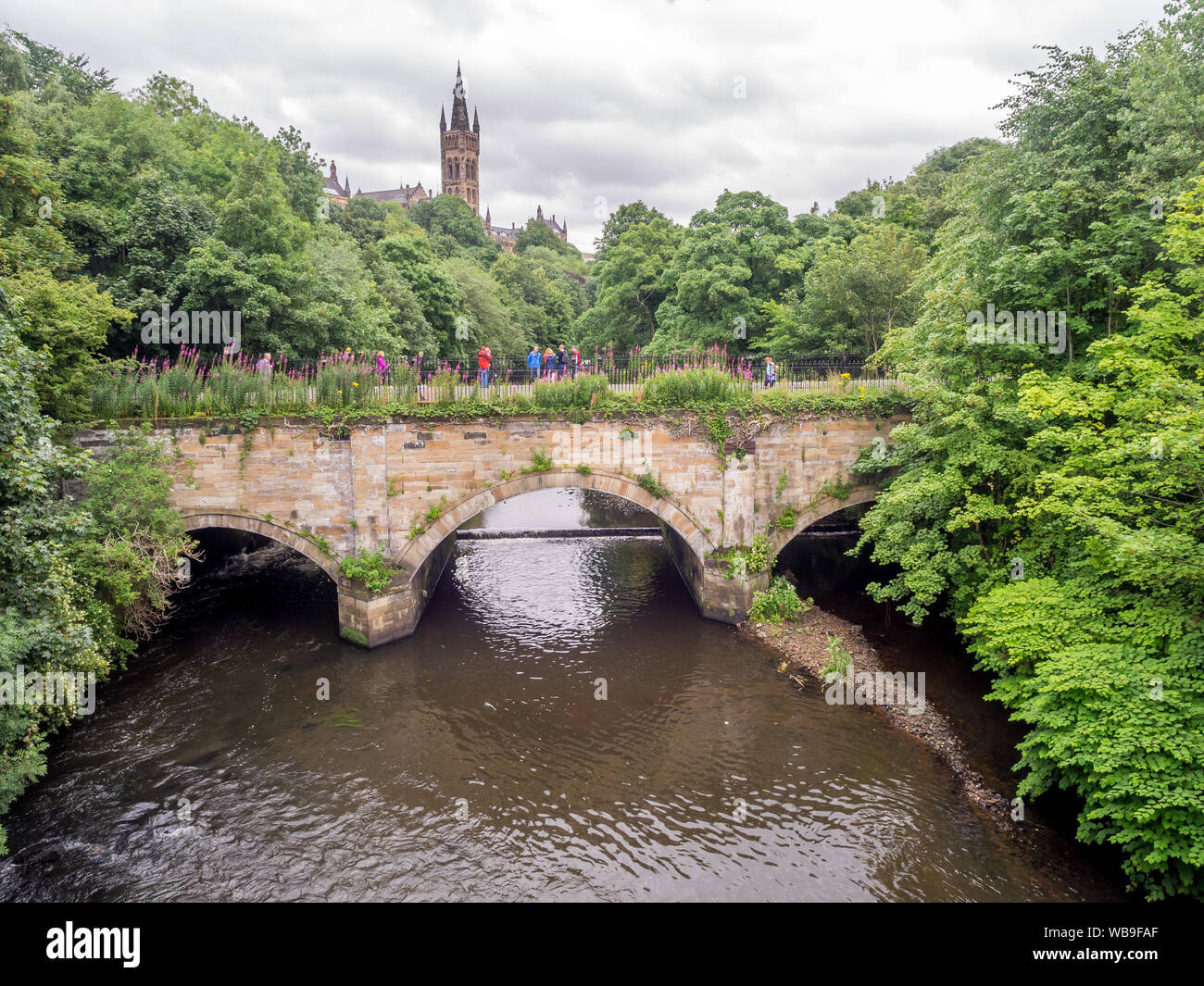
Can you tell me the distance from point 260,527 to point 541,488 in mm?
6628

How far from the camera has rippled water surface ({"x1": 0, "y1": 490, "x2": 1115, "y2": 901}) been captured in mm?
8492

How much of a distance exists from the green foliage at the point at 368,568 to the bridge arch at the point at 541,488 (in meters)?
0.46

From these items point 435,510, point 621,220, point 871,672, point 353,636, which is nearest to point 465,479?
point 435,510

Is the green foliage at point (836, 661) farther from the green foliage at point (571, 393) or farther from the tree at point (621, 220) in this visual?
the tree at point (621, 220)

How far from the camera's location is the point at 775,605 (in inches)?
639

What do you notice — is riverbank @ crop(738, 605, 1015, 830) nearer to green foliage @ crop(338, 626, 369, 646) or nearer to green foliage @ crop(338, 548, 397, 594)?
green foliage @ crop(338, 548, 397, 594)

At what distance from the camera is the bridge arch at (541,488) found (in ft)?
50.3

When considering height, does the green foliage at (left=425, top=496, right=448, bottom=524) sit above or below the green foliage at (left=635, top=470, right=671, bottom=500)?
below

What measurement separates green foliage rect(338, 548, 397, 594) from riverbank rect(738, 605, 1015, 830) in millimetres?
8730

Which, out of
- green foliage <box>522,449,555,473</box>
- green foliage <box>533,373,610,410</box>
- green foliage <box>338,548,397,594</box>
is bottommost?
green foliage <box>338,548,397,594</box>

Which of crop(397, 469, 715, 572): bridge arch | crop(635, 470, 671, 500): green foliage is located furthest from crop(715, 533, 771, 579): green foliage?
crop(635, 470, 671, 500): green foliage

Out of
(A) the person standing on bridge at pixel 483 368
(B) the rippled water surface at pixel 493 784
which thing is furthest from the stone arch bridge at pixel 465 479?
(B) the rippled water surface at pixel 493 784
